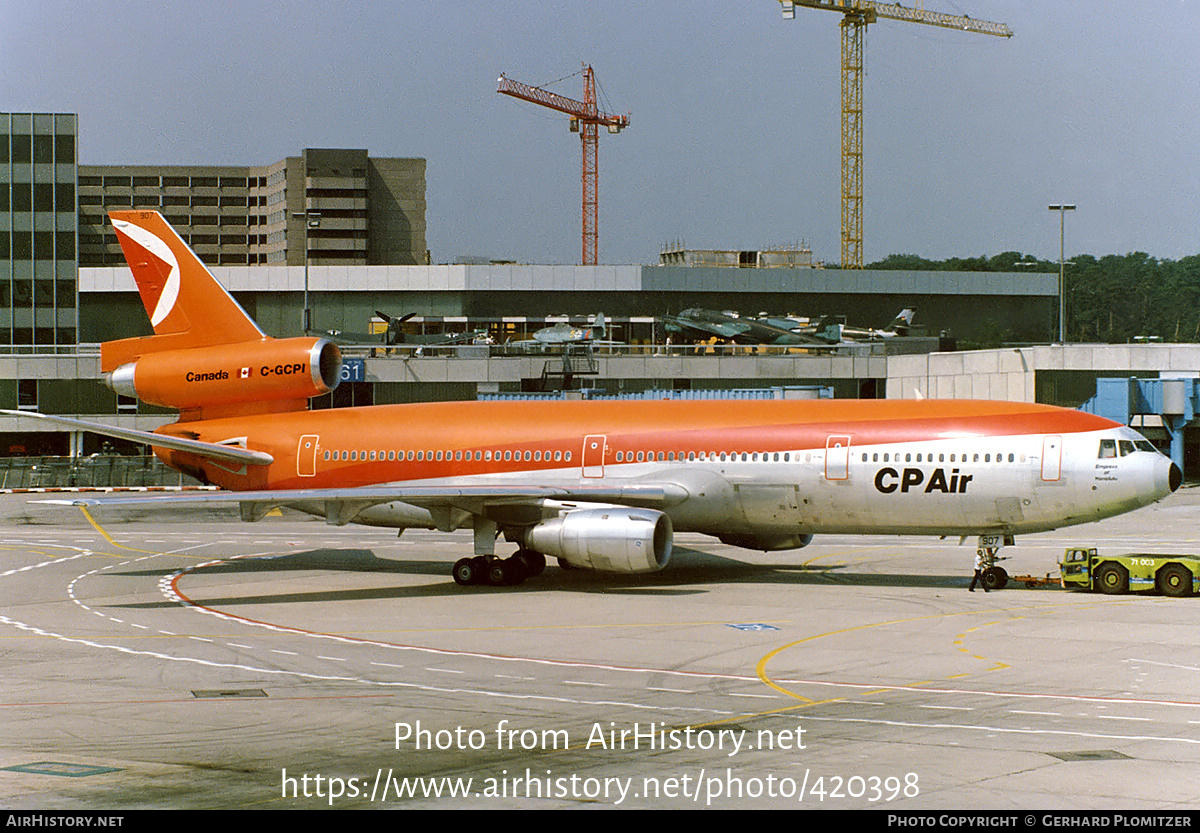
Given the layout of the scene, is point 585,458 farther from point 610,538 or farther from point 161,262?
point 161,262

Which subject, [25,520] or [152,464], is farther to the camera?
[152,464]

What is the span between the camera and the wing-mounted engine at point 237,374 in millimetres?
46375

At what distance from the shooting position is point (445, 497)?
40500 millimetres

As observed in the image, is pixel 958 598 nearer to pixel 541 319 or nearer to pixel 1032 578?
pixel 1032 578

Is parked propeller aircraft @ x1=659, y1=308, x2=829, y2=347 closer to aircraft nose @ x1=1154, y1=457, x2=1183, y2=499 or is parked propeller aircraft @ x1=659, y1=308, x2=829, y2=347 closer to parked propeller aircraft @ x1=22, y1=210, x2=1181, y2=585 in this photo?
parked propeller aircraft @ x1=22, y1=210, x2=1181, y2=585

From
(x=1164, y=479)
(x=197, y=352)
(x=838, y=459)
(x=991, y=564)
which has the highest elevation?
(x=197, y=352)

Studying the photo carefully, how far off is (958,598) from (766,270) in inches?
4010

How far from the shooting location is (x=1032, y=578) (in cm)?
4150

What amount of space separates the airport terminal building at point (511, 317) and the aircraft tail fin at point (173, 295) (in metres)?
38.2

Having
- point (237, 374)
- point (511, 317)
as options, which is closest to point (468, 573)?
point (237, 374)

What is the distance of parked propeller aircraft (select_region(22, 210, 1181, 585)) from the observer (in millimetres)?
38875

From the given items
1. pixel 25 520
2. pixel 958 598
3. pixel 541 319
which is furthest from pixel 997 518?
pixel 541 319

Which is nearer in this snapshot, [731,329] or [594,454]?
[594,454]

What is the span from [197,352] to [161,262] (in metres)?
3.49
